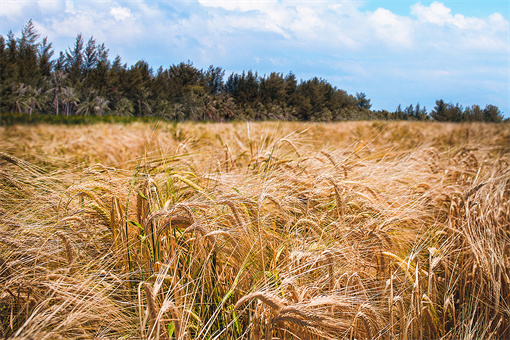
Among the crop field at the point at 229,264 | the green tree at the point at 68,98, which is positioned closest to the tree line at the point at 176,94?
the green tree at the point at 68,98

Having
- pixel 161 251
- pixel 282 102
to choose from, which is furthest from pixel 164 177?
pixel 282 102

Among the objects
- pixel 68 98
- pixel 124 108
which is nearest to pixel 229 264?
pixel 68 98

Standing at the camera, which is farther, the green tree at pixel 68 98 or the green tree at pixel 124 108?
the green tree at pixel 124 108

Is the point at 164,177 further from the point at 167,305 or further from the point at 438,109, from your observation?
the point at 438,109

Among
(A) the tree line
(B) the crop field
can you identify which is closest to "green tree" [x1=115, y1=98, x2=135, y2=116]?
(A) the tree line

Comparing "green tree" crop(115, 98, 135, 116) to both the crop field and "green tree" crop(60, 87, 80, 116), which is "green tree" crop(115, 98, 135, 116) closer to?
"green tree" crop(60, 87, 80, 116)

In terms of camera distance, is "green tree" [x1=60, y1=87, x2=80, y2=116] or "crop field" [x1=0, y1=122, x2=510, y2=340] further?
"green tree" [x1=60, y1=87, x2=80, y2=116]

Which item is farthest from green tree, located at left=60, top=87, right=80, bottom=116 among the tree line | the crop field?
the crop field

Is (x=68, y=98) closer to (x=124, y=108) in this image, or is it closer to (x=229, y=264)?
(x=124, y=108)

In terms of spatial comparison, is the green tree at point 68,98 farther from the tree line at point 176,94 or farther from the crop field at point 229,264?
the crop field at point 229,264

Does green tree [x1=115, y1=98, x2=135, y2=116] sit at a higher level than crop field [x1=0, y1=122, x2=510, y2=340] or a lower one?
higher

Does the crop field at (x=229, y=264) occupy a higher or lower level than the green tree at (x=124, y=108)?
lower

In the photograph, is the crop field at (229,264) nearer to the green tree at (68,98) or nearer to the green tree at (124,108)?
the green tree at (68,98)

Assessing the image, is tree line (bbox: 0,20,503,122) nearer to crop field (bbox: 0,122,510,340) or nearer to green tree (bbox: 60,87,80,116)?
green tree (bbox: 60,87,80,116)
